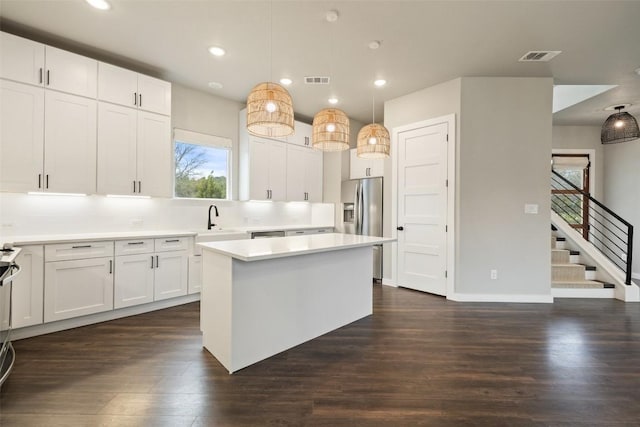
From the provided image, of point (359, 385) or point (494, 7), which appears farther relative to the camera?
point (494, 7)

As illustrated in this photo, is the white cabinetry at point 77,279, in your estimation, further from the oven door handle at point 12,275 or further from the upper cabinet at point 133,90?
the upper cabinet at point 133,90

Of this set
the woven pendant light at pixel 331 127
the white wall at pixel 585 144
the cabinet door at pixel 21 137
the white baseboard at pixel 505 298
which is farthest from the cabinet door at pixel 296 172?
the white wall at pixel 585 144

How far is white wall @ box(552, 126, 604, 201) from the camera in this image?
595cm

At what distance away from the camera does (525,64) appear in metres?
3.62

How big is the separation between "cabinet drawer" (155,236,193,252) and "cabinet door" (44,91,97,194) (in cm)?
91

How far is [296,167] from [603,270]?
5235 millimetres

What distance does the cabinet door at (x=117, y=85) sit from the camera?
3270mm

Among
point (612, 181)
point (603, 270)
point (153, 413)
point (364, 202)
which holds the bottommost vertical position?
point (153, 413)

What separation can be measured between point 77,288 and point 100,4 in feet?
8.95

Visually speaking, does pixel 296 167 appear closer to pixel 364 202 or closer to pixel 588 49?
pixel 364 202

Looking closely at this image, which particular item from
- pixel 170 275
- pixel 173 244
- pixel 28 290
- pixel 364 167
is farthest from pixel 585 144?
pixel 28 290

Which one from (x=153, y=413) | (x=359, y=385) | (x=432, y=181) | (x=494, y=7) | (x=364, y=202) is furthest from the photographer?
(x=364, y=202)

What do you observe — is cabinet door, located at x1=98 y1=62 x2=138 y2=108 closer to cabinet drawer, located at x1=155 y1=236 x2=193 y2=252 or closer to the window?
the window

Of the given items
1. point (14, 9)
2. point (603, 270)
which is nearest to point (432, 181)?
point (603, 270)
